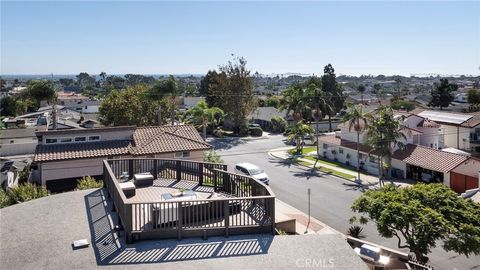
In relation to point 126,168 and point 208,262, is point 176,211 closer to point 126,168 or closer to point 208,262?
point 208,262

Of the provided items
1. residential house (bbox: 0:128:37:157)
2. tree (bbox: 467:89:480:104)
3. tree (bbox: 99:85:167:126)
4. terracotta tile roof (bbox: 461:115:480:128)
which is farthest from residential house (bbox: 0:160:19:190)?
tree (bbox: 467:89:480:104)

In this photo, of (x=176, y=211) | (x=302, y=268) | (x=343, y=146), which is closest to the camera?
(x=302, y=268)

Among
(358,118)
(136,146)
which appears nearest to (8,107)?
(136,146)

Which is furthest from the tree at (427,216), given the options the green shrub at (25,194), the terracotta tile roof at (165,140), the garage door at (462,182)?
the garage door at (462,182)

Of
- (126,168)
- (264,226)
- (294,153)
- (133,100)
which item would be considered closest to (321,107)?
(294,153)

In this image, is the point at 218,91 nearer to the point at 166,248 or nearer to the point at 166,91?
the point at 166,91

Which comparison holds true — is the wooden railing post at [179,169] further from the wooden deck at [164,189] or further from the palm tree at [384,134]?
the palm tree at [384,134]
